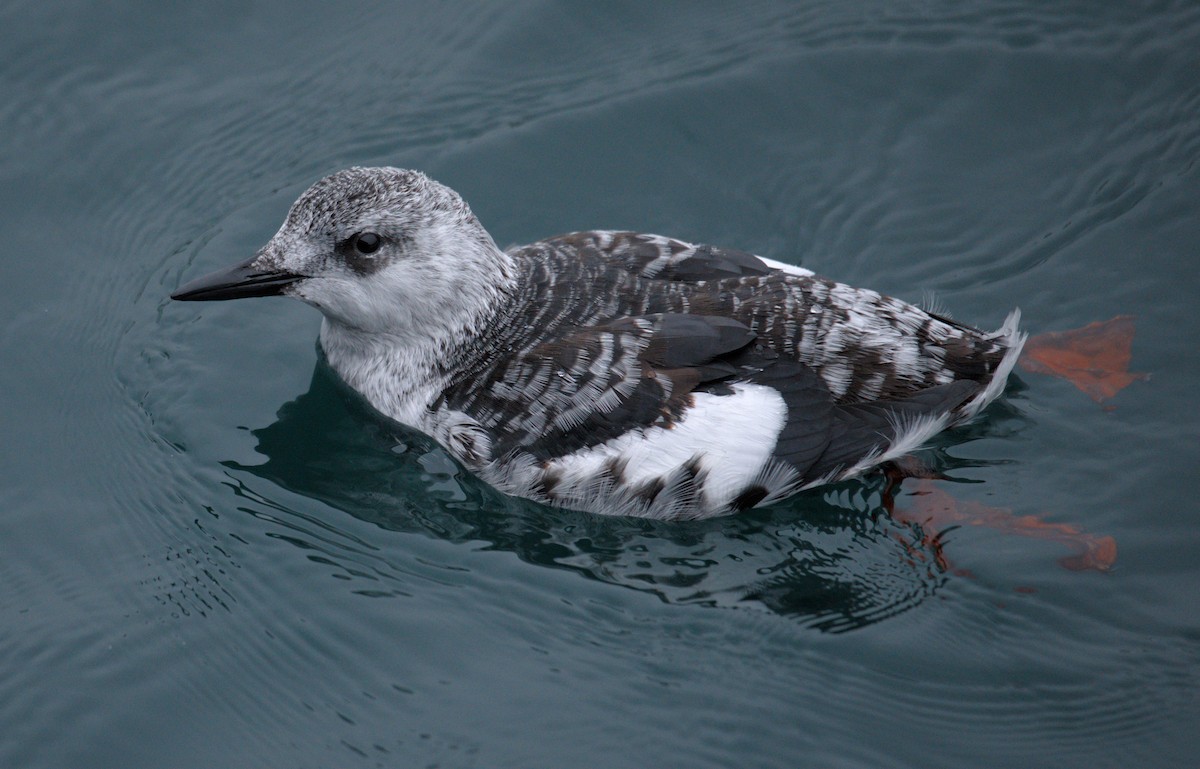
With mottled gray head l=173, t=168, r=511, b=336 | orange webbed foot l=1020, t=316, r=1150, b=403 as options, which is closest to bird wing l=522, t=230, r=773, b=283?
mottled gray head l=173, t=168, r=511, b=336

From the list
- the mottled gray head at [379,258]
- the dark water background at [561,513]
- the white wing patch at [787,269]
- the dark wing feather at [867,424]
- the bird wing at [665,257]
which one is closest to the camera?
the dark water background at [561,513]

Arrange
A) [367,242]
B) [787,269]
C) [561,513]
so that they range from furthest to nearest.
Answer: [787,269], [367,242], [561,513]

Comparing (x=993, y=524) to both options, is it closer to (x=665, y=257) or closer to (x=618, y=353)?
(x=618, y=353)

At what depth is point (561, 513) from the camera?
19.9 feet

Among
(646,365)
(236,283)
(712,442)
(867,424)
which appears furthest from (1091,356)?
(236,283)

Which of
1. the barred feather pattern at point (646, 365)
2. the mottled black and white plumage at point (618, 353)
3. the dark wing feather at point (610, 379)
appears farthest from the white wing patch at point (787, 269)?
the dark wing feather at point (610, 379)

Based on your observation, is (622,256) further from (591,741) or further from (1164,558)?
(1164,558)

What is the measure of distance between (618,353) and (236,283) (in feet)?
6.95

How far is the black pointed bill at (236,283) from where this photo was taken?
6.25 meters

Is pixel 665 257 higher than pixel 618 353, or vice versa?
pixel 665 257

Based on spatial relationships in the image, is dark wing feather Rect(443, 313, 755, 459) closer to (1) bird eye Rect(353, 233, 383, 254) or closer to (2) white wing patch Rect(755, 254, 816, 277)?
(2) white wing patch Rect(755, 254, 816, 277)

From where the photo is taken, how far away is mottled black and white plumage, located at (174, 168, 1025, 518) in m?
5.82

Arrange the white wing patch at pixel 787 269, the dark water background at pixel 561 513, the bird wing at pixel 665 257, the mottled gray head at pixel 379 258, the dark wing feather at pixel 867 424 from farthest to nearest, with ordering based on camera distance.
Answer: the white wing patch at pixel 787 269 < the bird wing at pixel 665 257 < the mottled gray head at pixel 379 258 < the dark wing feather at pixel 867 424 < the dark water background at pixel 561 513

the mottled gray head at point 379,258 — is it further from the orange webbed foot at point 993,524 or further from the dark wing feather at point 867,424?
the orange webbed foot at point 993,524
